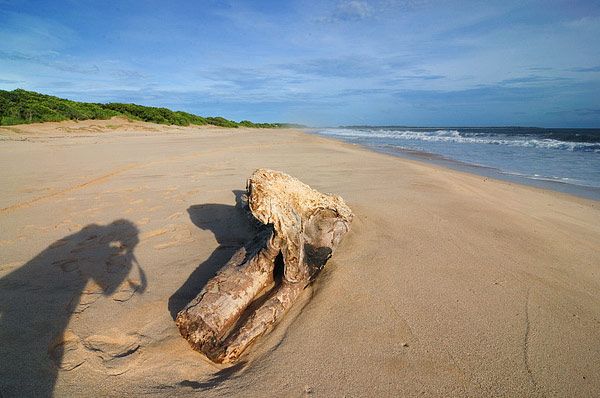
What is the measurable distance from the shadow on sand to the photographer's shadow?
46 cm

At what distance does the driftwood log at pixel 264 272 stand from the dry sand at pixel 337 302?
147mm

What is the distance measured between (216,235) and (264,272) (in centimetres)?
160

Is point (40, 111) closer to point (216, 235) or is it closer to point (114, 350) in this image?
point (216, 235)

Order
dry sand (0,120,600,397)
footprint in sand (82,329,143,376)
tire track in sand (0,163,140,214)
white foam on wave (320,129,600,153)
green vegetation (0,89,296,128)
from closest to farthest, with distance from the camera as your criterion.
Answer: dry sand (0,120,600,397) < footprint in sand (82,329,143,376) < tire track in sand (0,163,140,214) < green vegetation (0,89,296,128) < white foam on wave (320,129,600,153)

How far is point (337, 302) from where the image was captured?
8.95 feet

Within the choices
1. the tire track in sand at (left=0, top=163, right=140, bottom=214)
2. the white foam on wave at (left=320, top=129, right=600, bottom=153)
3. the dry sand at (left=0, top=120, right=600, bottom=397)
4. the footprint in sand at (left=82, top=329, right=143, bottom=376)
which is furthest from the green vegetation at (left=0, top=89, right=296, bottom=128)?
the white foam on wave at (left=320, top=129, right=600, bottom=153)

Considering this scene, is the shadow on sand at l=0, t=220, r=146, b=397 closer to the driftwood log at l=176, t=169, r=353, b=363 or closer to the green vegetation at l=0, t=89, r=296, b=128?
the driftwood log at l=176, t=169, r=353, b=363

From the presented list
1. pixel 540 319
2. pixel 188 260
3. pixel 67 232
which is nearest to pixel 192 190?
pixel 67 232

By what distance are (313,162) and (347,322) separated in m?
8.32

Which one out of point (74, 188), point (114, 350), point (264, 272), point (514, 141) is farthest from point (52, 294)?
point (514, 141)

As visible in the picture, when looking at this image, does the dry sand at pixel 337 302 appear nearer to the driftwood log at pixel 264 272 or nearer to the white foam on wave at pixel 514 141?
the driftwood log at pixel 264 272

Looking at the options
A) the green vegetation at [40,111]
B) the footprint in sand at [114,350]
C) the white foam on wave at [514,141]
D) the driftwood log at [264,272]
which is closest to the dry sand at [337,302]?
the footprint in sand at [114,350]

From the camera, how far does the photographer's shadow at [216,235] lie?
2980mm

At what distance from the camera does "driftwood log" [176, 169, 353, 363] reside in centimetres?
233
